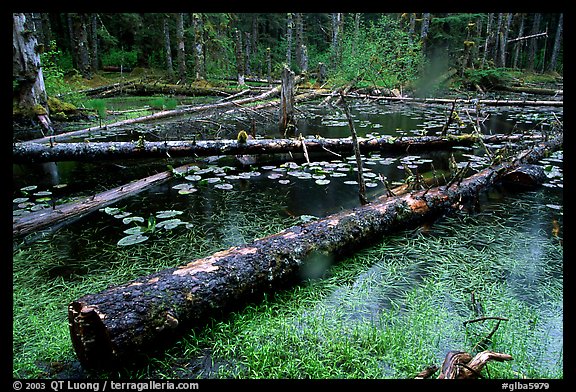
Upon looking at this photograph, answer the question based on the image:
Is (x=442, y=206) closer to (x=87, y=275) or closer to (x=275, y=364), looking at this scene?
(x=275, y=364)

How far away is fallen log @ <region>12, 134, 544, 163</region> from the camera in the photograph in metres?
4.68

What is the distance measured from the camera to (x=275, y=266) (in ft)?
7.29

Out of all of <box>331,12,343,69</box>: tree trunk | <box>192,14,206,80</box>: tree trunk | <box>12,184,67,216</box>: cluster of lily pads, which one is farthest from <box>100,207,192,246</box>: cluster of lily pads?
<box>331,12,343,69</box>: tree trunk

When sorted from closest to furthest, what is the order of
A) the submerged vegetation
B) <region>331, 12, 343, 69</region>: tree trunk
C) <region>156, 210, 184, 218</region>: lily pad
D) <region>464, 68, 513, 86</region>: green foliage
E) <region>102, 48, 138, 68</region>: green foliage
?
the submerged vegetation, <region>156, 210, 184, 218</region>: lily pad, <region>464, 68, 513, 86</region>: green foliage, <region>331, 12, 343, 69</region>: tree trunk, <region>102, 48, 138, 68</region>: green foliage

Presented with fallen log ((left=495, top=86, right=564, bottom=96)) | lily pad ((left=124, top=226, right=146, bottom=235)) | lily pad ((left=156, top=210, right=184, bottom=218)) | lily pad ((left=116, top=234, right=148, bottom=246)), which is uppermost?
fallen log ((left=495, top=86, right=564, bottom=96))

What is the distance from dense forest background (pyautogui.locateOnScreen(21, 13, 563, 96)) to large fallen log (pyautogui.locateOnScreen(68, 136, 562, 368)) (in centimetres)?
844

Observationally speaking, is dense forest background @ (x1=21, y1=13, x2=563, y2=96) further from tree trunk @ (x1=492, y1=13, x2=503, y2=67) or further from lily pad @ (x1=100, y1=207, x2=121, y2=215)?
lily pad @ (x1=100, y1=207, x2=121, y2=215)

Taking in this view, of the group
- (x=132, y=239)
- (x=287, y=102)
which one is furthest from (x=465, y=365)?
(x=287, y=102)

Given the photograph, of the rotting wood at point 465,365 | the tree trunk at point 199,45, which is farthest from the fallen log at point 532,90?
the rotting wood at point 465,365

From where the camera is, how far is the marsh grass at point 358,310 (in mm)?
1631

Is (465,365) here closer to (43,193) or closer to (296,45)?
(43,193)

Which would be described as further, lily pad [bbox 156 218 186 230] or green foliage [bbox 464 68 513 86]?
green foliage [bbox 464 68 513 86]

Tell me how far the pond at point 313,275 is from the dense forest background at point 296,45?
677 centimetres
